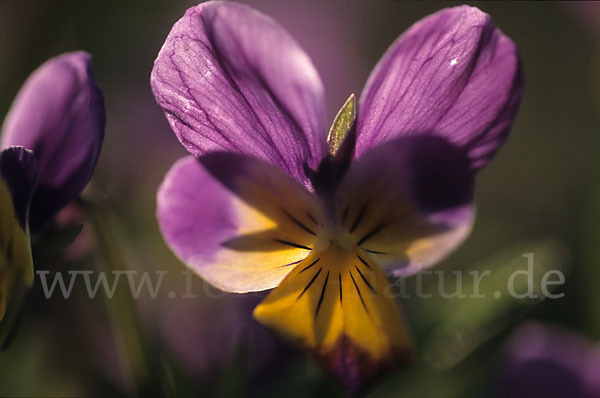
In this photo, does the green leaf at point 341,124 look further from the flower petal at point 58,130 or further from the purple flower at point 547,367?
the purple flower at point 547,367

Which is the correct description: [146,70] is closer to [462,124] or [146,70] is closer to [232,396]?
[232,396]

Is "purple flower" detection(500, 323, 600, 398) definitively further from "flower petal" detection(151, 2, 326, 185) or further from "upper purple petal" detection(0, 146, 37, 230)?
"upper purple petal" detection(0, 146, 37, 230)

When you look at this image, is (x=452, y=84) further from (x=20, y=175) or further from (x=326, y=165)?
(x=20, y=175)

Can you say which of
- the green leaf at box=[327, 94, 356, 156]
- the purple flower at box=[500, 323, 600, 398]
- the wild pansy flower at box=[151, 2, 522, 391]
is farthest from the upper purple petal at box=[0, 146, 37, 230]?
the purple flower at box=[500, 323, 600, 398]

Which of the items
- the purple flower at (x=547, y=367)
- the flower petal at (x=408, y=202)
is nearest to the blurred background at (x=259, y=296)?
the purple flower at (x=547, y=367)

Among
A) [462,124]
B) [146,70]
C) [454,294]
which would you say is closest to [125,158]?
[146,70]

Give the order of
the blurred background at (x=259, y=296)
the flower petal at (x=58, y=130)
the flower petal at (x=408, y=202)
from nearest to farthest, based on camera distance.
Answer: the flower petal at (x=408, y=202)
the flower petal at (x=58, y=130)
the blurred background at (x=259, y=296)

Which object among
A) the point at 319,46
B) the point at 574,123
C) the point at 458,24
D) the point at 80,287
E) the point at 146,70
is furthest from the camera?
the point at 319,46
